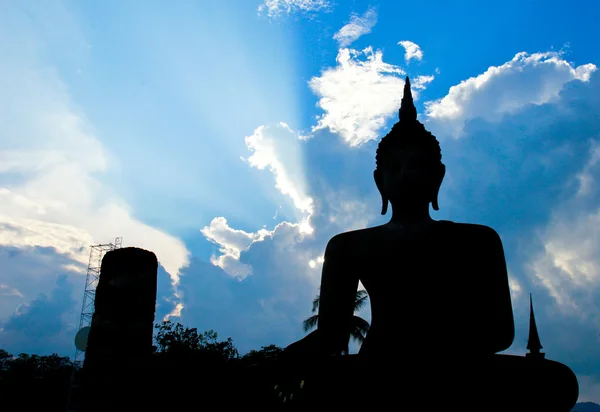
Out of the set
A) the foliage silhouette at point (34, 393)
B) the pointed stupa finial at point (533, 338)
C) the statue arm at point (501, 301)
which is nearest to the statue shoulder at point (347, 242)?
the statue arm at point (501, 301)

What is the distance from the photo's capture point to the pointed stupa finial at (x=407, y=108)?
4.43 m

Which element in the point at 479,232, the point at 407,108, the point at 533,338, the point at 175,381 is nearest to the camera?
the point at 479,232

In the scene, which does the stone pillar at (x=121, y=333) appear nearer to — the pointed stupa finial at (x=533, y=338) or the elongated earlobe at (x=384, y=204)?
the elongated earlobe at (x=384, y=204)

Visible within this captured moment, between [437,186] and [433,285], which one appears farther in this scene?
[437,186]

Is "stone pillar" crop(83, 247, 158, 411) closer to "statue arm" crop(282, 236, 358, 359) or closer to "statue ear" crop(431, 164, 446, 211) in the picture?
"statue arm" crop(282, 236, 358, 359)

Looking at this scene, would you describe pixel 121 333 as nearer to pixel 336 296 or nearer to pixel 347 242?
pixel 336 296

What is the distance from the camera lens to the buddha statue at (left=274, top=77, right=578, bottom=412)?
305 centimetres

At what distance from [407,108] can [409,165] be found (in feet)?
2.24

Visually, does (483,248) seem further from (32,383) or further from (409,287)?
(32,383)

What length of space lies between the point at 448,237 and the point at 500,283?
0.50 metres

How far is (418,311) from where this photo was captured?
3.52 m

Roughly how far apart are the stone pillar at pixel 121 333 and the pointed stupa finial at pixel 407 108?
5.96 metres

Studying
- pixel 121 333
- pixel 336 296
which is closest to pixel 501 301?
pixel 336 296

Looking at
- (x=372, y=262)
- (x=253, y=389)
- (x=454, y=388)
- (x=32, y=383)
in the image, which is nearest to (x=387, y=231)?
(x=372, y=262)
